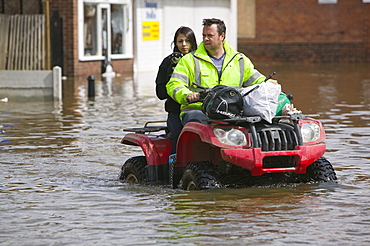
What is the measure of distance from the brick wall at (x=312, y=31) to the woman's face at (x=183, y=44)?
32.7 m

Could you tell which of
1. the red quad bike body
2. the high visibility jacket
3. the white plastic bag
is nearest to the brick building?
the red quad bike body

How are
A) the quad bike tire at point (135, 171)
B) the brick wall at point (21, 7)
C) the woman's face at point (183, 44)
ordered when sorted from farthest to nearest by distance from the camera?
1. the brick wall at point (21, 7)
2. the quad bike tire at point (135, 171)
3. the woman's face at point (183, 44)

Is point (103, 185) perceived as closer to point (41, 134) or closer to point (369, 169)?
point (369, 169)

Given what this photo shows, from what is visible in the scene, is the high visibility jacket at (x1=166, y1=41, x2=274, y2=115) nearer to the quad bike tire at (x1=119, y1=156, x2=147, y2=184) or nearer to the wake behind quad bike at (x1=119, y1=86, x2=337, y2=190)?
the wake behind quad bike at (x1=119, y1=86, x2=337, y2=190)

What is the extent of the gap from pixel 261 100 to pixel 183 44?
3.86 feet

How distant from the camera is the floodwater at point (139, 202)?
249 inches

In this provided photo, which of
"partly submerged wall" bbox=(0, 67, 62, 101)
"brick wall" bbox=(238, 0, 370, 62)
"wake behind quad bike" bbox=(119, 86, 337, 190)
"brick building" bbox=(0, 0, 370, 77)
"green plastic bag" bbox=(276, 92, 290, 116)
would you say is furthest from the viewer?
"brick wall" bbox=(238, 0, 370, 62)

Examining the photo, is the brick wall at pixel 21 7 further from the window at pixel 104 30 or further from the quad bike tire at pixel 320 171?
the quad bike tire at pixel 320 171

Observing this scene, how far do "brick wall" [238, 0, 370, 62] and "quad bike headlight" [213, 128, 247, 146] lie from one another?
33.5 m

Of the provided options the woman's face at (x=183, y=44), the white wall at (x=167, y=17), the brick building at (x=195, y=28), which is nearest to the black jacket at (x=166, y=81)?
the woman's face at (x=183, y=44)

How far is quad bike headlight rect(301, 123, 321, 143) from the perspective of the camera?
7.78 metres

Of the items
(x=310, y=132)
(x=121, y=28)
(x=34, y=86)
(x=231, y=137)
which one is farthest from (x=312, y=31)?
(x=231, y=137)

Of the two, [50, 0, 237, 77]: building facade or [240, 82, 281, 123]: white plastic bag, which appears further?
[50, 0, 237, 77]: building facade

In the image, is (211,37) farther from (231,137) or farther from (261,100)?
(231,137)
